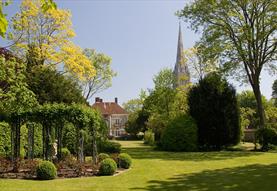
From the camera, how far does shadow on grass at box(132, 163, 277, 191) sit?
13.3m

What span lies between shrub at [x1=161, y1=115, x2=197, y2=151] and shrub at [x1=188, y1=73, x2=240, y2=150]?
5.03 feet

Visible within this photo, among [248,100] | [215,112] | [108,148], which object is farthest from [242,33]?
[248,100]

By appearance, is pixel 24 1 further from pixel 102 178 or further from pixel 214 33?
pixel 102 178

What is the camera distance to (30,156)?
21500 mm

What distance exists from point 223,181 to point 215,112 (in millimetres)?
20153

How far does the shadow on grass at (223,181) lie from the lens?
13.3m

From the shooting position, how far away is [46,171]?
51.2ft

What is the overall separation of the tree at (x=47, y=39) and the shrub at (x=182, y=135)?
35.7 ft

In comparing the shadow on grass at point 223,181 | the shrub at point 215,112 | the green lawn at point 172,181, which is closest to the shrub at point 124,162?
→ the green lawn at point 172,181

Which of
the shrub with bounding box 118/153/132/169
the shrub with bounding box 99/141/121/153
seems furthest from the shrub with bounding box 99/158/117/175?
the shrub with bounding box 99/141/121/153

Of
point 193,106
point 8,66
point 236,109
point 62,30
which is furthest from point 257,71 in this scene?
point 8,66

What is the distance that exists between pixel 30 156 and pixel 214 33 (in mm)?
21314

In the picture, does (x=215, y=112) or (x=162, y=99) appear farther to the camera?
(x=162, y=99)

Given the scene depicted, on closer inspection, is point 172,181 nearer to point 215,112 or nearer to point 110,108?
point 215,112
